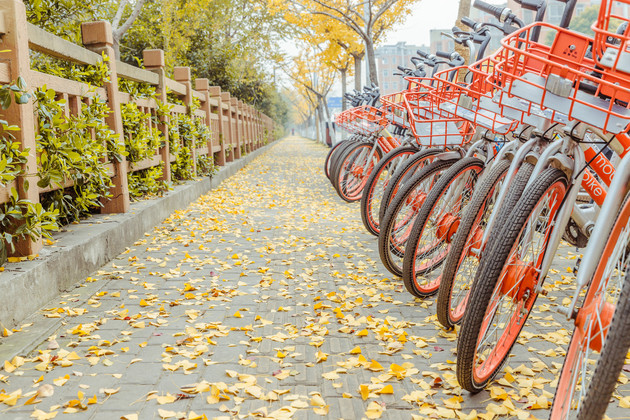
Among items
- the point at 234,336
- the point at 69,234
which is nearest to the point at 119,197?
the point at 69,234

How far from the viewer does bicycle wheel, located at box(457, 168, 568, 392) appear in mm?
2117

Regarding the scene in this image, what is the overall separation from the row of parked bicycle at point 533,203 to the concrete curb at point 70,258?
208cm

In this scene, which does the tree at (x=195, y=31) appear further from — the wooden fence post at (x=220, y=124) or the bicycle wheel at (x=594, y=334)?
the bicycle wheel at (x=594, y=334)

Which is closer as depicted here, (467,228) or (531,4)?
(531,4)

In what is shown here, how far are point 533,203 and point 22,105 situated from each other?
113 inches

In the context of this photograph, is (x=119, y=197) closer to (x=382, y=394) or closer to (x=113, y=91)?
(x=113, y=91)

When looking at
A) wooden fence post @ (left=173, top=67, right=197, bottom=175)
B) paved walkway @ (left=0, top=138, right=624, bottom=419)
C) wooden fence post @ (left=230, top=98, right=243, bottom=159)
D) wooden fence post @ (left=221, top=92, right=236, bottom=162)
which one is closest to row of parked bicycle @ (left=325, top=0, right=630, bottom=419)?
paved walkway @ (left=0, top=138, right=624, bottom=419)

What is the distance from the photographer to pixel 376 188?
17.4 ft

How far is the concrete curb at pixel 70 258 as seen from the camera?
10.1ft

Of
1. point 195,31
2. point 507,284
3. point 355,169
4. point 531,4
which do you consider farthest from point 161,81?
point 195,31

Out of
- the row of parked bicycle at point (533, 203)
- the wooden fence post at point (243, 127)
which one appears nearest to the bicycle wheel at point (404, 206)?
the row of parked bicycle at point (533, 203)

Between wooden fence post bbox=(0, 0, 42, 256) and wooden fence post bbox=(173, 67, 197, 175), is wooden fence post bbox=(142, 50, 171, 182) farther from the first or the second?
wooden fence post bbox=(0, 0, 42, 256)

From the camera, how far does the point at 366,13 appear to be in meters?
12.7

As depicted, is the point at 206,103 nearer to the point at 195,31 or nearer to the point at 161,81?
the point at 161,81
